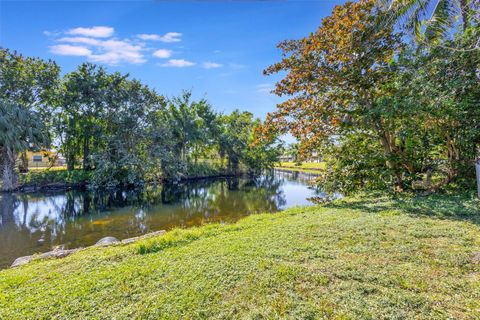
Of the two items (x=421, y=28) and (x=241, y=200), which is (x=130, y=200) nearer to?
(x=241, y=200)

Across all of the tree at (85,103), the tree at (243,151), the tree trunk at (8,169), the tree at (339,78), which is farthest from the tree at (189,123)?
the tree at (339,78)

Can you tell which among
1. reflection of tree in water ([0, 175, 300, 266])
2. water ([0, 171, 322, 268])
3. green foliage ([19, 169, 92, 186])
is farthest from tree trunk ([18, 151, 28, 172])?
water ([0, 171, 322, 268])

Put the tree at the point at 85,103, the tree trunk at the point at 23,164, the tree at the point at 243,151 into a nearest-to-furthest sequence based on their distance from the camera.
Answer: the tree at the point at 85,103, the tree trunk at the point at 23,164, the tree at the point at 243,151

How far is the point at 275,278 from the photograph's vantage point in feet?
10.4

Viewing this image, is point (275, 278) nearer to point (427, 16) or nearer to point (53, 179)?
point (427, 16)

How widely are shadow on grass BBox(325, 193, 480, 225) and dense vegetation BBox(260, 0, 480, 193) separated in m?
1.36

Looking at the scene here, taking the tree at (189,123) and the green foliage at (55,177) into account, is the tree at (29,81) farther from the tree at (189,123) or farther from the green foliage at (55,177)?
the tree at (189,123)

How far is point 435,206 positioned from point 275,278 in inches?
222

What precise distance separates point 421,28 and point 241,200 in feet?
36.0

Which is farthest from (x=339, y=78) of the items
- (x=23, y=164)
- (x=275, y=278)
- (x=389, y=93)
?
(x=23, y=164)

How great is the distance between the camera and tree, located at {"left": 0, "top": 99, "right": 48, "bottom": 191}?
57.0ft

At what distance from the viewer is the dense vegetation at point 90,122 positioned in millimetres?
19109

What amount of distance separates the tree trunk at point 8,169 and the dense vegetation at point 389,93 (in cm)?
2044

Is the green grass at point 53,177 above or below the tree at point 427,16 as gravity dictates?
below
